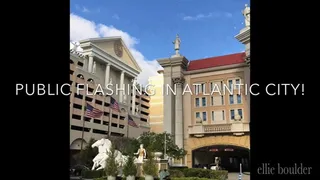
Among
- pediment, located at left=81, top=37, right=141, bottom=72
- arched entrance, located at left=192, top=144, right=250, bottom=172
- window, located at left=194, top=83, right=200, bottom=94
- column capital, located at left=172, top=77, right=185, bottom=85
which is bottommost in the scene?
arched entrance, located at left=192, top=144, right=250, bottom=172

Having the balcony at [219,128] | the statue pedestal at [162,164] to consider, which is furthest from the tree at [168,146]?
the statue pedestal at [162,164]

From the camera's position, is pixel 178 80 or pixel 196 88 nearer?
pixel 178 80

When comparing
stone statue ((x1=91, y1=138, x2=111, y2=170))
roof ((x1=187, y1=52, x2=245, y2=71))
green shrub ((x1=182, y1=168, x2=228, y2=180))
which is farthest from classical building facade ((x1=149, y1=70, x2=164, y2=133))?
stone statue ((x1=91, y1=138, x2=111, y2=170))

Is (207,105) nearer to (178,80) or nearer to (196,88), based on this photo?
(196,88)

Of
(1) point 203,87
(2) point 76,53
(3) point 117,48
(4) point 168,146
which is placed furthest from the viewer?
(3) point 117,48

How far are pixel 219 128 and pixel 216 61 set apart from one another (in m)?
7.43

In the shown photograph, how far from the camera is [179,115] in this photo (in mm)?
29891

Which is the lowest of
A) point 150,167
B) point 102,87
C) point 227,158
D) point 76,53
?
point 227,158

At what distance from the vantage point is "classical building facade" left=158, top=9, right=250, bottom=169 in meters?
27.8

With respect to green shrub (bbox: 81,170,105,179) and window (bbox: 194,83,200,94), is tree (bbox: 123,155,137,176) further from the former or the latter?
window (bbox: 194,83,200,94)

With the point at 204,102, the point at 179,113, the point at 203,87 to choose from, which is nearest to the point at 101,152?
the point at 179,113
